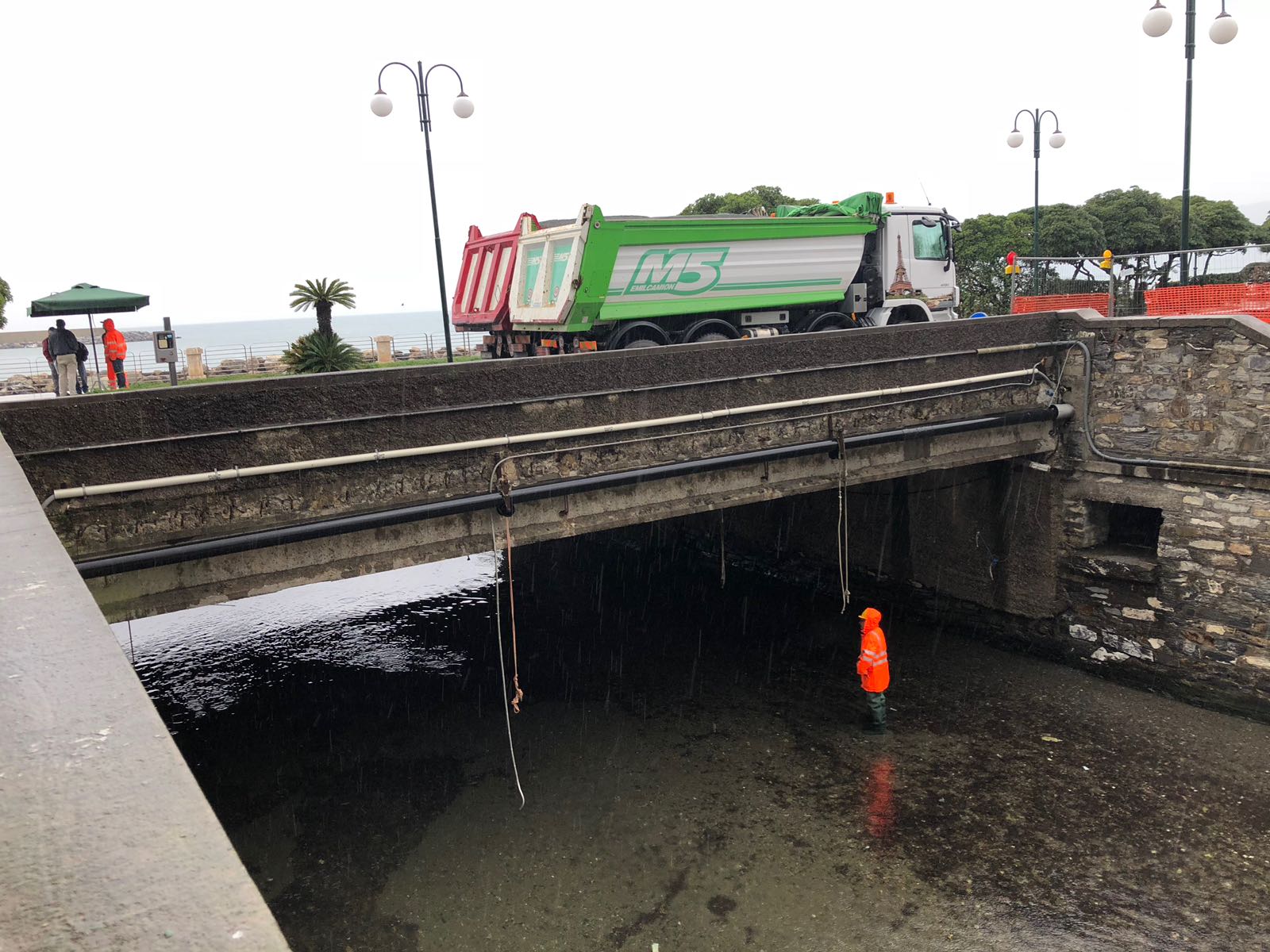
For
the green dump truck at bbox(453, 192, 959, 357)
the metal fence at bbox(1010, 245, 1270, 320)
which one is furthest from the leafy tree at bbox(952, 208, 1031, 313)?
the green dump truck at bbox(453, 192, 959, 357)

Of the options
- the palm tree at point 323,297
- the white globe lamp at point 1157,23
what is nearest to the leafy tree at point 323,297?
the palm tree at point 323,297

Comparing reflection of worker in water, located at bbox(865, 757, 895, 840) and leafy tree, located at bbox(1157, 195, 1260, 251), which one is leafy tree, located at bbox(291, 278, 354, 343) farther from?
leafy tree, located at bbox(1157, 195, 1260, 251)

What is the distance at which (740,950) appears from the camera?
729 centimetres

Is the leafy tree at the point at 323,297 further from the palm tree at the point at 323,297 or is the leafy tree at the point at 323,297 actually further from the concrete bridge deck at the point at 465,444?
the concrete bridge deck at the point at 465,444

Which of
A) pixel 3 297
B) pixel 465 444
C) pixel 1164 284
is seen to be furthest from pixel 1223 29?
pixel 3 297

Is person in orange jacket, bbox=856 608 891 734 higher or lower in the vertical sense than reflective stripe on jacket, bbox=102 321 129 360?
lower

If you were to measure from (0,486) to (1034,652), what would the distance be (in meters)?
12.9

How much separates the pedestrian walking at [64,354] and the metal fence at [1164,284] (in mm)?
17257

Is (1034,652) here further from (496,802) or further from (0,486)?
(0,486)

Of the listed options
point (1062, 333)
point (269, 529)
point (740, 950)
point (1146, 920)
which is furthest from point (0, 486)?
point (1062, 333)

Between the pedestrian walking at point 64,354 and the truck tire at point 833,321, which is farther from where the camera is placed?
the truck tire at point 833,321

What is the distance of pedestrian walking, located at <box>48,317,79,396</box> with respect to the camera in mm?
14562

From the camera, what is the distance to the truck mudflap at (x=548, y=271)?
1288cm

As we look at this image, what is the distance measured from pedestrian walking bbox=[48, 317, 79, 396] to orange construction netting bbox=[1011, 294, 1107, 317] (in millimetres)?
16894
